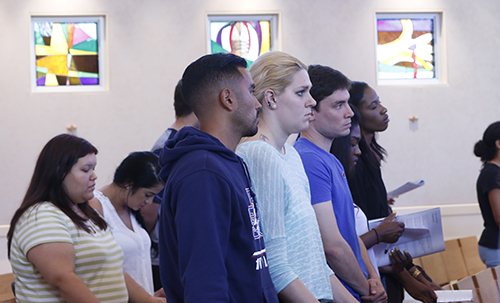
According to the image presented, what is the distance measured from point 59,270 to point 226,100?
1.04 meters

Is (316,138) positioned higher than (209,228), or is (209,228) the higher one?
(316,138)

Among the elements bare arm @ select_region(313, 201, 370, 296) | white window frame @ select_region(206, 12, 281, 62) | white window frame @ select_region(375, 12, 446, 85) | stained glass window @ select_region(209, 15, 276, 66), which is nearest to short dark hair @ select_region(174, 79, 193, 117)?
bare arm @ select_region(313, 201, 370, 296)

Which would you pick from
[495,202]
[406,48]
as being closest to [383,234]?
[495,202]

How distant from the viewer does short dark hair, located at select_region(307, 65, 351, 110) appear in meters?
2.17

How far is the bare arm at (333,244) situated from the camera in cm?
186

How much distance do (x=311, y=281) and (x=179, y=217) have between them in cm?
62

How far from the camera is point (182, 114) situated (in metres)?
2.95

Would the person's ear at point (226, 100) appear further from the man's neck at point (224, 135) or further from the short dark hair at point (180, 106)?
the short dark hair at point (180, 106)

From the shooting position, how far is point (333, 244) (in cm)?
186

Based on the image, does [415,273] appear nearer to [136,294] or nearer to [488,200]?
[488,200]

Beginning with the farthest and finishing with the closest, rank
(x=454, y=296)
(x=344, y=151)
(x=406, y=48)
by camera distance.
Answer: (x=406, y=48) < (x=454, y=296) < (x=344, y=151)

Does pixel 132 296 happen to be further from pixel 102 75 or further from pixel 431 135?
pixel 431 135

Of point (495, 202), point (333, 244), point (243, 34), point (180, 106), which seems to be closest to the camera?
point (333, 244)

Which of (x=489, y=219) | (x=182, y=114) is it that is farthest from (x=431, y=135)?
(x=182, y=114)
